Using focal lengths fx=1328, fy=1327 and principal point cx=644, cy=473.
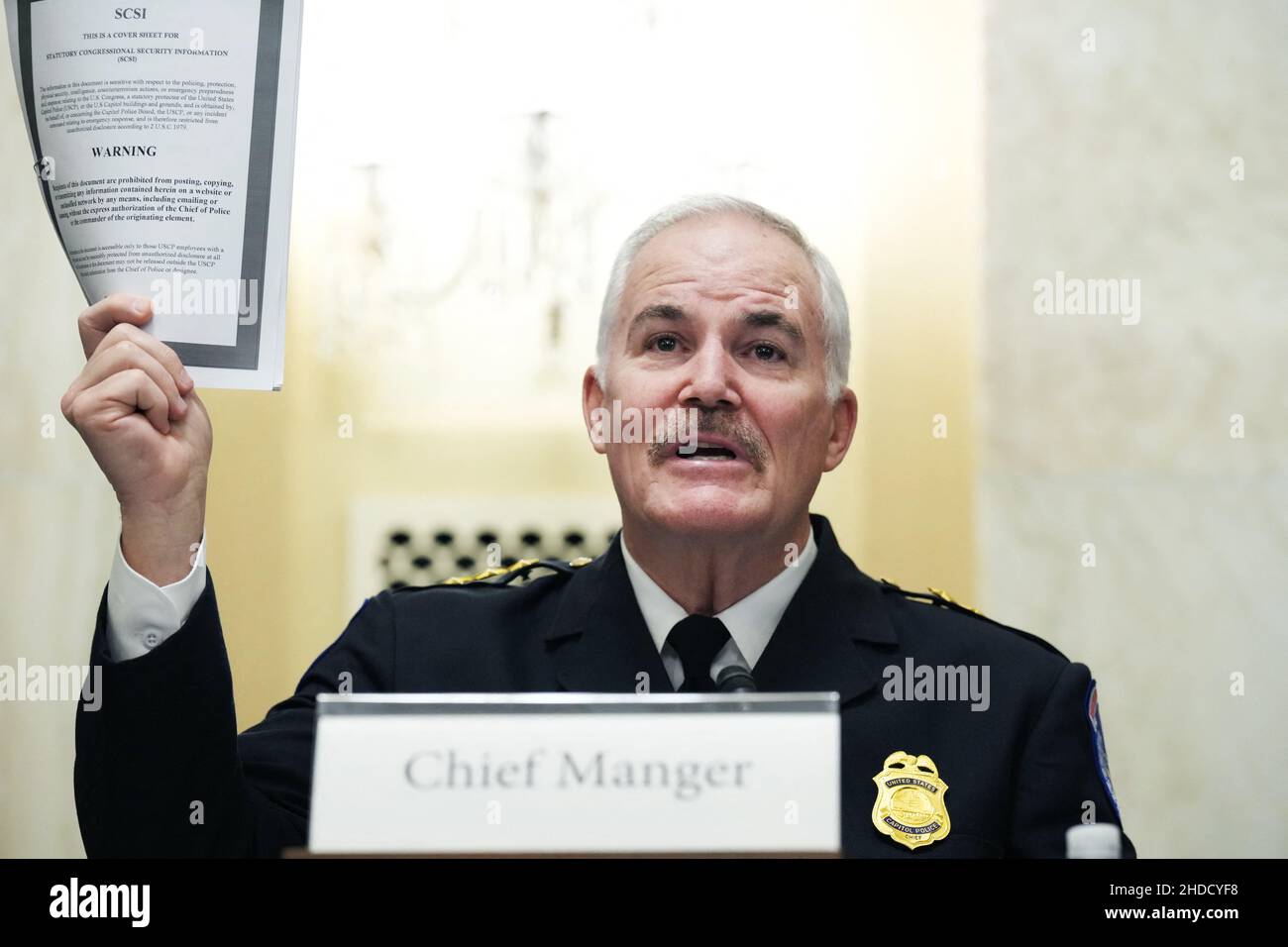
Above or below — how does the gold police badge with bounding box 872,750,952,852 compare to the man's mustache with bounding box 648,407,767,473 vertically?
below

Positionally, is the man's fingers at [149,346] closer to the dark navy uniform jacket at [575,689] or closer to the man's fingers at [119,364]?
the man's fingers at [119,364]

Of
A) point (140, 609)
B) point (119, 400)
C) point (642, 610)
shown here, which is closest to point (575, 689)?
point (642, 610)

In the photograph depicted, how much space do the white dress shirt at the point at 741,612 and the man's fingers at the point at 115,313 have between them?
0.81 meters

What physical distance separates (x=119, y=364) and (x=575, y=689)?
772 millimetres

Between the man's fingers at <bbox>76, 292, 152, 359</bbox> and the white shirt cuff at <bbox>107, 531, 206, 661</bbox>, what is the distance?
253 mm

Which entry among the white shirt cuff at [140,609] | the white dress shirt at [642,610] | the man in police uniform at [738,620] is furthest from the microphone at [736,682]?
the white shirt cuff at [140,609]

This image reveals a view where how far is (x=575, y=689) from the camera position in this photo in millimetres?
1881

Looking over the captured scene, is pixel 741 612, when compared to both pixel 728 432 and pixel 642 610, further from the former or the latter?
pixel 728 432

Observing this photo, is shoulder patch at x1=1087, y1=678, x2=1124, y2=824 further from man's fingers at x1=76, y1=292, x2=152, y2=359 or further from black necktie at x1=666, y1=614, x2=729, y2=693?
man's fingers at x1=76, y1=292, x2=152, y2=359

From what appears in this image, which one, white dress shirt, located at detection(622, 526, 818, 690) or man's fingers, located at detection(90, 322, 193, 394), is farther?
white dress shirt, located at detection(622, 526, 818, 690)

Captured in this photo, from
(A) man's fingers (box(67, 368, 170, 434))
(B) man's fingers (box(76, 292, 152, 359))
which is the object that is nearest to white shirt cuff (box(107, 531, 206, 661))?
(A) man's fingers (box(67, 368, 170, 434))

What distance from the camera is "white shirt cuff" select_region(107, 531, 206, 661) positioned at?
4.71ft

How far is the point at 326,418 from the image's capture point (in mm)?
3225

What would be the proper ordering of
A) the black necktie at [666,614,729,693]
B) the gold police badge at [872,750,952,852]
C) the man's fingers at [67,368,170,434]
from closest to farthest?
1. the man's fingers at [67,368,170,434]
2. the gold police badge at [872,750,952,852]
3. the black necktie at [666,614,729,693]
